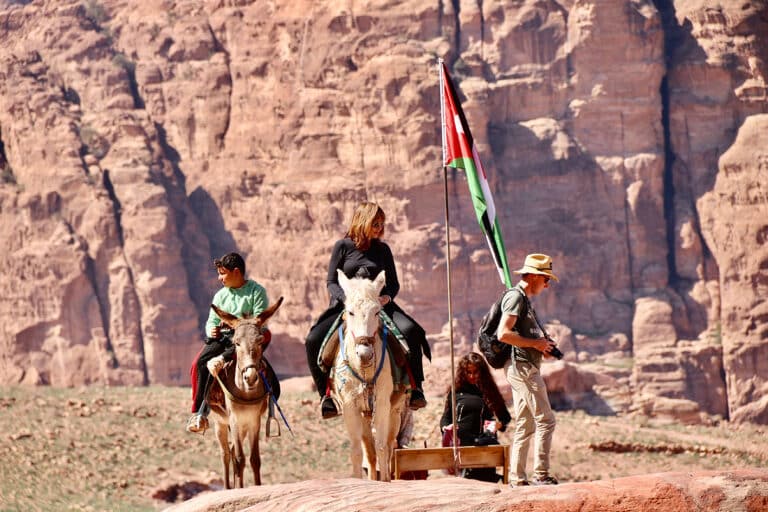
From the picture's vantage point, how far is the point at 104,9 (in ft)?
276

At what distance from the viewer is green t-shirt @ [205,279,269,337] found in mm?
16953

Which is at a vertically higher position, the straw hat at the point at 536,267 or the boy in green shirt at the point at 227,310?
→ the straw hat at the point at 536,267

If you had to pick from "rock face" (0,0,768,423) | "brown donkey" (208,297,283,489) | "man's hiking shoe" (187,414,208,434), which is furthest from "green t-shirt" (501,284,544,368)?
"rock face" (0,0,768,423)

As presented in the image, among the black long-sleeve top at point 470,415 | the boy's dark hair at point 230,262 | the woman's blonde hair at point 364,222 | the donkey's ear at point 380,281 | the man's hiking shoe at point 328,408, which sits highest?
the woman's blonde hair at point 364,222

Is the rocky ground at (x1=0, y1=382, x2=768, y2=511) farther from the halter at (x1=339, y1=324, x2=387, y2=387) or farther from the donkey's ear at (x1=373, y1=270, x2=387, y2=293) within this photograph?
Result: the donkey's ear at (x1=373, y1=270, x2=387, y2=293)

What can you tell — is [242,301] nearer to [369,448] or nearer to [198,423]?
[198,423]

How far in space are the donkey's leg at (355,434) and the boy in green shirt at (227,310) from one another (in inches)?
54.9

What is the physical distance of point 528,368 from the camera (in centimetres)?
1506

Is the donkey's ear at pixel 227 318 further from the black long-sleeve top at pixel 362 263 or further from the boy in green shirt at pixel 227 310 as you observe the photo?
the black long-sleeve top at pixel 362 263

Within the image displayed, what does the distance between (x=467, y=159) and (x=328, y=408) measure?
3.52 meters

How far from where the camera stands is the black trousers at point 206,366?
56.3 feet

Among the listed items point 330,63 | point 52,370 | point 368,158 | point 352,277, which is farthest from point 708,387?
point 352,277

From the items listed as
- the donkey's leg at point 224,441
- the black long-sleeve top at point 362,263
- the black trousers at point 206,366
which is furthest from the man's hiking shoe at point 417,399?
the donkey's leg at point 224,441

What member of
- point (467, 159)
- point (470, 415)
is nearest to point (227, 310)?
point (470, 415)
